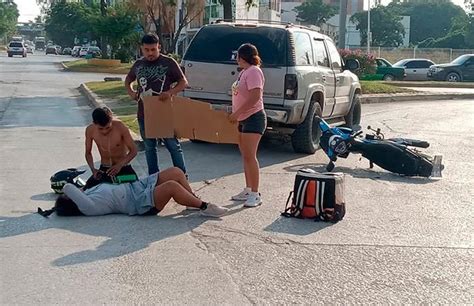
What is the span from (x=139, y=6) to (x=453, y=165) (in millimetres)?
29600

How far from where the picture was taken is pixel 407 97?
85.6 ft

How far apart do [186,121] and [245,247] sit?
9.02 feet

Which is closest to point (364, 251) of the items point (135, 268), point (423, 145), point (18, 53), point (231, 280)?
point (231, 280)

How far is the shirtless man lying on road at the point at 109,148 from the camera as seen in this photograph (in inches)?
341

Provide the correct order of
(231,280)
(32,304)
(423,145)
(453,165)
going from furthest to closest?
(453,165)
(423,145)
(231,280)
(32,304)

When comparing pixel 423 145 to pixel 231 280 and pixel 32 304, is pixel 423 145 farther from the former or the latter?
pixel 32 304

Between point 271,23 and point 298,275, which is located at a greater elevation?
point 271,23

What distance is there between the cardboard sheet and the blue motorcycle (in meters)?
2.36

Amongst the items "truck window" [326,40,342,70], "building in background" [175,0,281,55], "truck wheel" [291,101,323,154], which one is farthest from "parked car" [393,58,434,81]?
"truck wheel" [291,101,323,154]

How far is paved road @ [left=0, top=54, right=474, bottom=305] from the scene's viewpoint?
5.96m

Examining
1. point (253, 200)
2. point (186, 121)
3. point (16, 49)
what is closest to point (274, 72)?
point (186, 121)

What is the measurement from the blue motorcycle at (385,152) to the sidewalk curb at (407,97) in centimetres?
1318

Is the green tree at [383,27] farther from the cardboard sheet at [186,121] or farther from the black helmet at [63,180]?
the black helmet at [63,180]

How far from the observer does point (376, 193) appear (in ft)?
33.0
